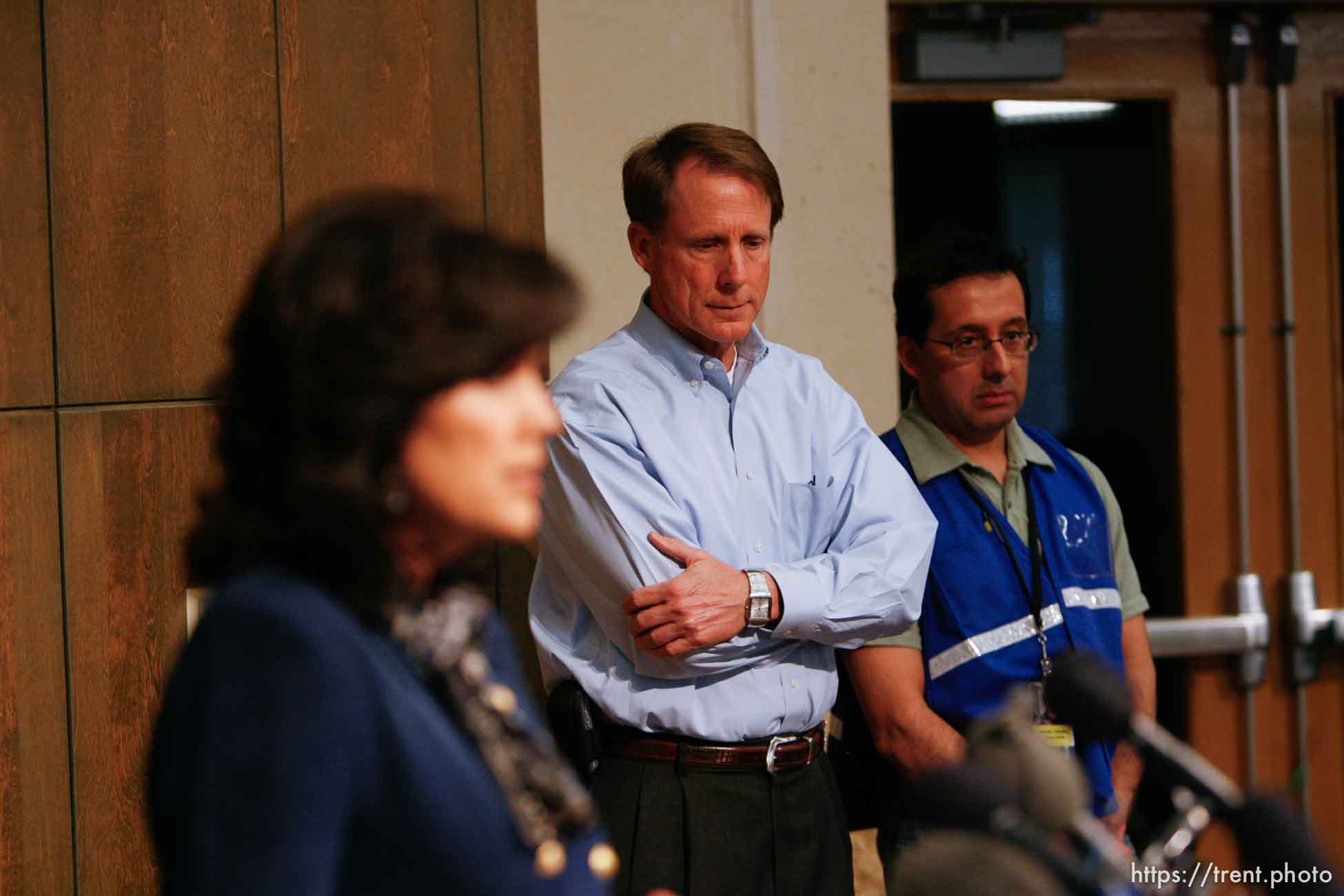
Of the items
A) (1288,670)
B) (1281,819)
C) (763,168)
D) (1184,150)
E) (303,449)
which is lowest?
Answer: (1288,670)

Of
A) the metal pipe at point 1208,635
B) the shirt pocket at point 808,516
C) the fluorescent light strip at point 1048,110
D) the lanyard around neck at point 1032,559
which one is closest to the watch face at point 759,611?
the shirt pocket at point 808,516

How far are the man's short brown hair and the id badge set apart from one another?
92cm

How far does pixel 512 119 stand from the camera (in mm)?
3150

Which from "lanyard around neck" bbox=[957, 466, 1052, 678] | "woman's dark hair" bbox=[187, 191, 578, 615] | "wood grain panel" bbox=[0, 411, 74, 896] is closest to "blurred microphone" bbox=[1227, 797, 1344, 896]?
"woman's dark hair" bbox=[187, 191, 578, 615]

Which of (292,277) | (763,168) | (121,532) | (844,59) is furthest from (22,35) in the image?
(292,277)

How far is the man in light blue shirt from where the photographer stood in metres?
2.27

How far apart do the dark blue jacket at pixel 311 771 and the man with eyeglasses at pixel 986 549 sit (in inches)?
55.2

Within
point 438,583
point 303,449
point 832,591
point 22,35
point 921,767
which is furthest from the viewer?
point 22,35

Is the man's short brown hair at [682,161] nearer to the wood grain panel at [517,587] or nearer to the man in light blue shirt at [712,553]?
the man in light blue shirt at [712,553]

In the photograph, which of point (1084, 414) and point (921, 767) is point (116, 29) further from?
point (1084, 414)

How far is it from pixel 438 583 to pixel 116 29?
2.21 metres

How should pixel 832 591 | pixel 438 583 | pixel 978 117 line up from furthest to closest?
1. pixel 978 117
2. pixel 832 591
3. pixel 438 583

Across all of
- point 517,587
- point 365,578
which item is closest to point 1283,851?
point 365,578

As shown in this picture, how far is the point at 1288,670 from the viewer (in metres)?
3.81
